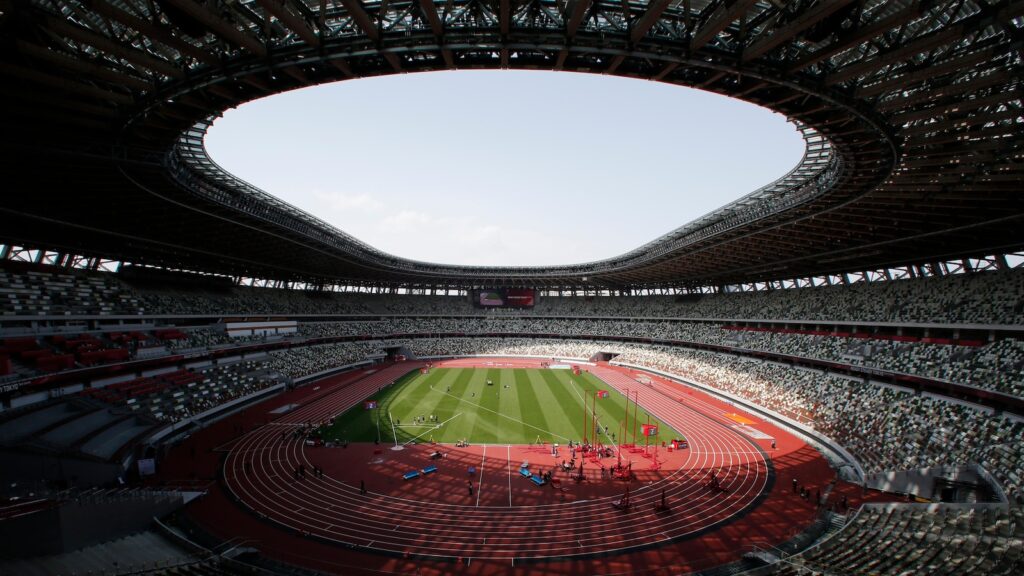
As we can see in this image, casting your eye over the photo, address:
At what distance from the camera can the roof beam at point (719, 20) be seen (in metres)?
8.05

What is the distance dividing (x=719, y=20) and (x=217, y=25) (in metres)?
10.6

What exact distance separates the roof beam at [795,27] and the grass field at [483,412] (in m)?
24.4

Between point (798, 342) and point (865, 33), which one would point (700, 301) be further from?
point (865, 33)

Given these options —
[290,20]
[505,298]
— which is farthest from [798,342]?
[505,298]

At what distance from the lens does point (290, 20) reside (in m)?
8.95

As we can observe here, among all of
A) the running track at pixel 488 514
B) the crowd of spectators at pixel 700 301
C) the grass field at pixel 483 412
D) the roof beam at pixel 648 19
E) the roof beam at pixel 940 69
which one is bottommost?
the running track at pixel 488 514

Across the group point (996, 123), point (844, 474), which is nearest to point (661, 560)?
point (844, 474)

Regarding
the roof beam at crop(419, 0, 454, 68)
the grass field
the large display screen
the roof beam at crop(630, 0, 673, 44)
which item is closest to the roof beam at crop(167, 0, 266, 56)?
the roof beam at crop(419, 0, 454, 68)

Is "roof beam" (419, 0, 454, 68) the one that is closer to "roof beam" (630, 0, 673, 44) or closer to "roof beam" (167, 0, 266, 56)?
"roof beam" (630, 0, 673, 44)

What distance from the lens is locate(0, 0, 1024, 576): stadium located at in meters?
10.5

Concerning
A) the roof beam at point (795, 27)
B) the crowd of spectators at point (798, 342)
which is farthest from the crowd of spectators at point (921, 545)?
the roof beam at point (795, 27)

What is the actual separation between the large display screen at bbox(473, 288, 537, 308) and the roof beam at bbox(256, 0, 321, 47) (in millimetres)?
65085

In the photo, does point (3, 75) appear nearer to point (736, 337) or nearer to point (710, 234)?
point (710, 234)

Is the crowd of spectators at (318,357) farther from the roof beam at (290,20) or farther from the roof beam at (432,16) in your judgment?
the roof beam at (432,16)
